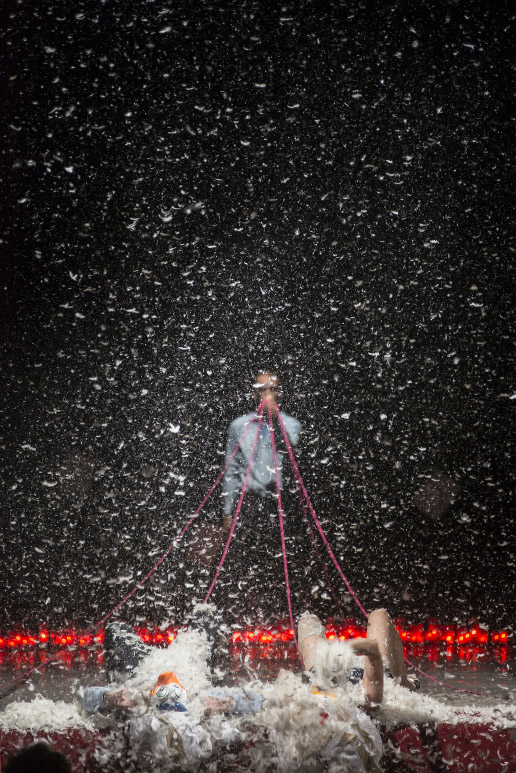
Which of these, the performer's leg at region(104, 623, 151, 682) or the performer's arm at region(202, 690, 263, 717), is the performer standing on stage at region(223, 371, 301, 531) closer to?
the performer's leg at region(104, 623, 151, 682)

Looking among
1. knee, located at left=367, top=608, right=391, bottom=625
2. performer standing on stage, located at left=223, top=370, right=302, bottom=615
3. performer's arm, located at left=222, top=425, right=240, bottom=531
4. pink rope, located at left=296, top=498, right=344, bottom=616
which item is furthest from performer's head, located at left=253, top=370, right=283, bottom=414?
knee, located at left=367, top=608, right=391, bottom=625

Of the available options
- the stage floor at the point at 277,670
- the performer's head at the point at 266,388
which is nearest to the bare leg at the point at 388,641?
the stage floor at the point at 277,670

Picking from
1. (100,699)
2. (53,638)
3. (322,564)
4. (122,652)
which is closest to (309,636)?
(122,652)

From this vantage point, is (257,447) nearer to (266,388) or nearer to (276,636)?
(266,388)

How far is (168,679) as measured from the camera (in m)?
2.61

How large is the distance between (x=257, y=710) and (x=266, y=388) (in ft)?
17.1

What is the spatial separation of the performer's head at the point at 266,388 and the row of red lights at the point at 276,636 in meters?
5.34

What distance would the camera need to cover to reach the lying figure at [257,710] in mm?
2150

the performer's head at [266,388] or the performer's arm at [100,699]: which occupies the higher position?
the performer's head at [266,388]

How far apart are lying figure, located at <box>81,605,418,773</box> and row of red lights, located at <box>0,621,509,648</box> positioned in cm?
824

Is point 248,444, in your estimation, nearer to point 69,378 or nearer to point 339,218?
point 69,378

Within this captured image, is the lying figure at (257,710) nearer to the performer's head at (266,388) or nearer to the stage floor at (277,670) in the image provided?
the stage floor at (277,670)

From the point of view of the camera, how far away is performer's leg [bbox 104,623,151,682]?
9.77 ft

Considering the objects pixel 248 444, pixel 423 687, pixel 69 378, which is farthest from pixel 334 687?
pixel 69 378
